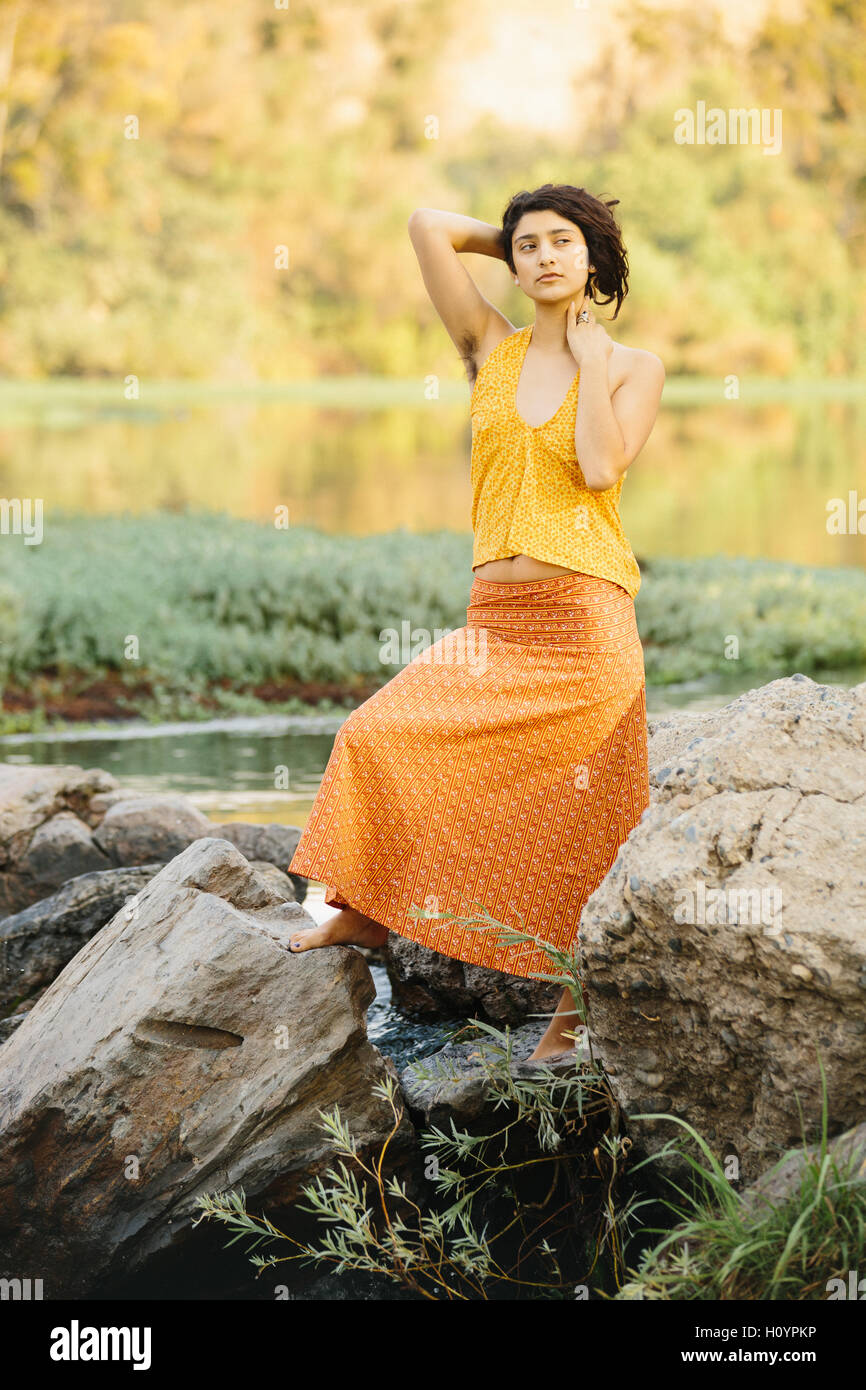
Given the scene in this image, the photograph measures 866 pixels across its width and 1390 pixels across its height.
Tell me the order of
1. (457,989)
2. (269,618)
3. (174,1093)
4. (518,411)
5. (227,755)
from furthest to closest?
(269,618) → (227,755) → (457,989) → (518,411) → (174,1093)

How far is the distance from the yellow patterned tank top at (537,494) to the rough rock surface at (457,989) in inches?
45.9

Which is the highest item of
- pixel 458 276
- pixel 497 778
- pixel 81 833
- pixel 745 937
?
pixel 458 276

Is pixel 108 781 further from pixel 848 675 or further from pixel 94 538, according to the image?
pixel 94 538

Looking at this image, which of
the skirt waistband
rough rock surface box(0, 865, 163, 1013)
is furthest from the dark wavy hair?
rough rock surface box(0, 865, 163, 1013)

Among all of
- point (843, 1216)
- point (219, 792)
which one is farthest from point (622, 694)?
point (219, 792)

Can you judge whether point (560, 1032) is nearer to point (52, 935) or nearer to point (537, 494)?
point (537, 494)

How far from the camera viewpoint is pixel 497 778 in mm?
3350

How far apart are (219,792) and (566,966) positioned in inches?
141

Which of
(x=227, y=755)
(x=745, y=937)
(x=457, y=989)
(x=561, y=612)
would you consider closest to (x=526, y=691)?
(x=561, y=612)

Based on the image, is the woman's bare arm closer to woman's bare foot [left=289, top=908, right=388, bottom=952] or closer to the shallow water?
woman's bare foot [left=289, top=908, right=388, bottom=952]

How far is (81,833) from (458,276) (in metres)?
2.40

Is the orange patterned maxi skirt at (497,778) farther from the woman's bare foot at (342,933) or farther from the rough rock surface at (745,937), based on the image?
the rough rock surface at (745,937)

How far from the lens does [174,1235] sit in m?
3.15

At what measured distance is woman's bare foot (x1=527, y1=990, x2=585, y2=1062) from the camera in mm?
3428
